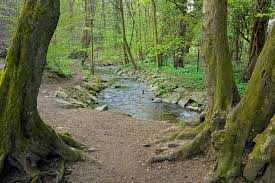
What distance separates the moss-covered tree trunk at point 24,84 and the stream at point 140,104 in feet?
23.3

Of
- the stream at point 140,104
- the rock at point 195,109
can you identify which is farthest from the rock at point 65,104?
the rock at point 195,109

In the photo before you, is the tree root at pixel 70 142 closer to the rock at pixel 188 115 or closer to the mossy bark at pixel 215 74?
the mossy bark at pixel 215 74

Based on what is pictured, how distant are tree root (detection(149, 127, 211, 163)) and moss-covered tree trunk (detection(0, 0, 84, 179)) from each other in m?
2.72

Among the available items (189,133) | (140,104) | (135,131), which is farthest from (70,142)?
(140,104)

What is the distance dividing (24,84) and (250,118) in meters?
4.20

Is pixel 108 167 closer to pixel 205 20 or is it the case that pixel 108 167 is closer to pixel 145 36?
pixel 205 20

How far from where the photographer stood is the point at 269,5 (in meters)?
18.2

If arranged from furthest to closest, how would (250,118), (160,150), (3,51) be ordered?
(3,51), (160,150), (250,118)

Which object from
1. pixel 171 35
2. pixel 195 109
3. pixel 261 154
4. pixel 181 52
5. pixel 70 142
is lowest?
pixel 195 109

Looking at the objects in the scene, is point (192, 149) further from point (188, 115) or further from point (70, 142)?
point (188, 115)

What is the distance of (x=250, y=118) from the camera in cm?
680

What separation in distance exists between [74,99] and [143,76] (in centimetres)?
1239

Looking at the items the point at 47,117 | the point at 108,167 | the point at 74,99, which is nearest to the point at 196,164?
the point at 108,167

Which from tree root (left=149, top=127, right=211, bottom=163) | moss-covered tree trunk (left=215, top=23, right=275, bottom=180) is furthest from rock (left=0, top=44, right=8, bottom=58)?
moss-covered tree trunk (left=215, top=23, right=275, bottom=180)
